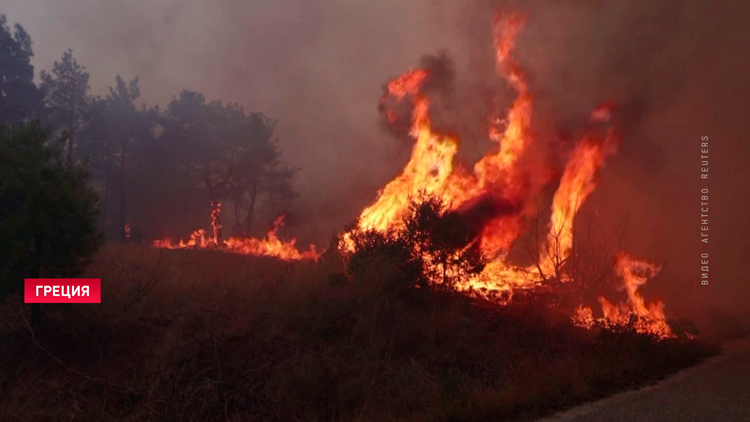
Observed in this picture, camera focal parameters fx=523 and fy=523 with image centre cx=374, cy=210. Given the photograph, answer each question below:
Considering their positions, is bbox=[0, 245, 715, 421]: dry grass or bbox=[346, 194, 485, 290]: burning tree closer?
bbox=[0, 245, 715, 421]: dry grass

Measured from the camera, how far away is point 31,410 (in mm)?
7578

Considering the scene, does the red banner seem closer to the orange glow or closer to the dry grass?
the dry grass

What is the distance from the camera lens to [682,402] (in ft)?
23.6

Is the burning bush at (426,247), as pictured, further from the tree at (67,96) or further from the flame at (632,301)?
the tree at (67,96)

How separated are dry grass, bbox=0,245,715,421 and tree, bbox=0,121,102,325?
0.98 meters

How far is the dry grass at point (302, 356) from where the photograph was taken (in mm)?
7793

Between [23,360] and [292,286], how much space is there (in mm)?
6146

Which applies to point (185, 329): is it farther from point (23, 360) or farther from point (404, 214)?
point (404, 214)

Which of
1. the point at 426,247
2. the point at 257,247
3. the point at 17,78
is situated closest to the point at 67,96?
the point at 17,78

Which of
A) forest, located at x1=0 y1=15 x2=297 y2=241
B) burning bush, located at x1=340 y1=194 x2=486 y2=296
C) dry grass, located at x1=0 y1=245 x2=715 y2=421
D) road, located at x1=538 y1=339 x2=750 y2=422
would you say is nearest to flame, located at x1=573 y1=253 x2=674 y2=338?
dry grass, located at x1=0 y1=245 x2=715 y2=421

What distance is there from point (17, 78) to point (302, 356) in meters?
27.6

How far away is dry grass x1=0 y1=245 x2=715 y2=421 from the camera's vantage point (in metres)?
7.79

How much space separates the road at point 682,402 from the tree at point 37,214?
9.23 m

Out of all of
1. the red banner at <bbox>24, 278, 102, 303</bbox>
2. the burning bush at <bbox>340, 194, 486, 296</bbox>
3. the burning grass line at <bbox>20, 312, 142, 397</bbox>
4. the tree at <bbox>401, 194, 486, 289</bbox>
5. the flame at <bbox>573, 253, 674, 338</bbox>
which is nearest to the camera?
the burning grass line at <bbox>20, 312, 142, 397</bbox>
